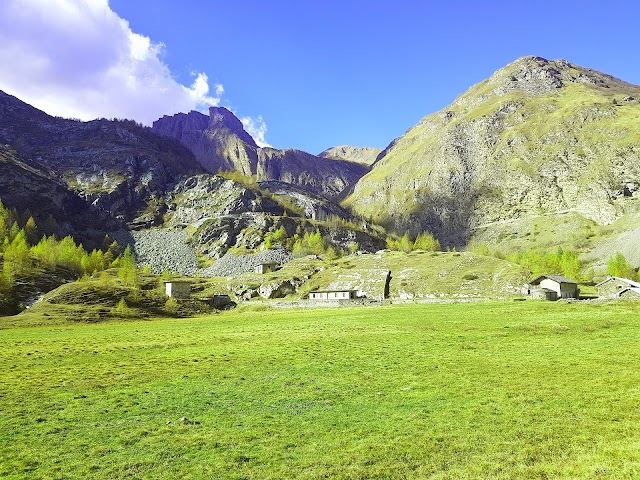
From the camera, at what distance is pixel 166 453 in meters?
15.8

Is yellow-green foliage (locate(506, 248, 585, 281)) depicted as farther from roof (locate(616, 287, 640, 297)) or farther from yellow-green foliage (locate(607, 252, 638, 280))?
roof (locate(616, 287, 640, 297))

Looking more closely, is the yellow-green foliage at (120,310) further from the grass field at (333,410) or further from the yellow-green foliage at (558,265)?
the yellow-green foliage at (558,265)

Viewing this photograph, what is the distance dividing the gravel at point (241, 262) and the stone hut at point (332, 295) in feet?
182

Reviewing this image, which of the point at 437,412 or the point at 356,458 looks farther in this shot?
the point at 437,412

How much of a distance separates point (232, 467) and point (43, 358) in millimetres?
32889

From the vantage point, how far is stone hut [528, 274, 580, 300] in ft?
284

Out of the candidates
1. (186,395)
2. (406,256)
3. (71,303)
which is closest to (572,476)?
(186,395)

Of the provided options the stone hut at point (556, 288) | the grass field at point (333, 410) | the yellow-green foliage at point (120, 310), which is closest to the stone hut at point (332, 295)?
the stone hut at point (556, 288)

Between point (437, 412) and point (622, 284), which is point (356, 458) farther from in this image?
point (622, 284)

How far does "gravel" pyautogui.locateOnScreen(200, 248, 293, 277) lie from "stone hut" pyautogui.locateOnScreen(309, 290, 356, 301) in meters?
55.5

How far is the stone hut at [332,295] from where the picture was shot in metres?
112

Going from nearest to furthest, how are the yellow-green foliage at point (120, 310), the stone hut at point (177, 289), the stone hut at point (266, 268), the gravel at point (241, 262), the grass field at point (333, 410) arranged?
the grass field at point (333, 410), the yellow-green foliage at point (120, 310), the stone hut at point (177, 289), the stone hut at point (266, 268), the gravel at point (241, 262)

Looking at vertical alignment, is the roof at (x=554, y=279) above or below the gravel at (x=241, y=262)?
below

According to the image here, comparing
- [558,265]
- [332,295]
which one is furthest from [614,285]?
[332,295]
